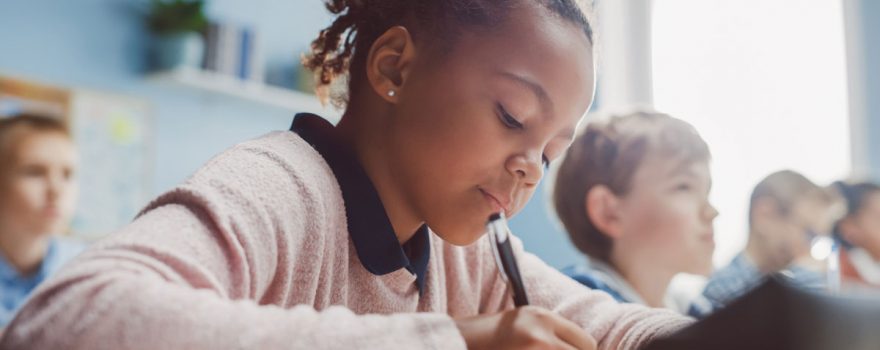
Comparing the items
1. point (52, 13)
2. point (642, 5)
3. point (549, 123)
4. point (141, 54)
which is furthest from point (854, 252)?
point (52, 13)

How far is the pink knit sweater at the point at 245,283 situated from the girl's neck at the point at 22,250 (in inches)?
53.8

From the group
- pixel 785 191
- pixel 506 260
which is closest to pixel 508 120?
pixel 506 260

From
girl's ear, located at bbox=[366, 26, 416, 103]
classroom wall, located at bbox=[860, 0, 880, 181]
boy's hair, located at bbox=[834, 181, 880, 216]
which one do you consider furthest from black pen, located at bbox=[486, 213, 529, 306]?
classroom wall, located at bbox=[860, 0, 880, 181]

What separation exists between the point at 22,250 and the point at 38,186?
0.18 metres

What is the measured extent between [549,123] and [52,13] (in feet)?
6.45

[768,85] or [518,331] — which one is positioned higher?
[518,331]

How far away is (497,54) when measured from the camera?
0.56 metres

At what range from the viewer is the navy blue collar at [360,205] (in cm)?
58

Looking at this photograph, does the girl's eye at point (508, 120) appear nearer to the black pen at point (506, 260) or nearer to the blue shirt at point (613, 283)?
the black pen at point (506, 260)

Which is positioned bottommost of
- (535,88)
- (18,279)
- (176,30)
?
(18,279)

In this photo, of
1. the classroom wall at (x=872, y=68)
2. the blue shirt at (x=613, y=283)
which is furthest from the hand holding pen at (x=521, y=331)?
the classroom wall at (x=872, y=68)

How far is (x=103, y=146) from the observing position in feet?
7.16

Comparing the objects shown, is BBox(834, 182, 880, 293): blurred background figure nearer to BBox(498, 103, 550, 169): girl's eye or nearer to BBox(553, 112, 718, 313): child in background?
BBox(553, 112, 718, 313): child in background

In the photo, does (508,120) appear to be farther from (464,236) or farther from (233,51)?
(233,51)
